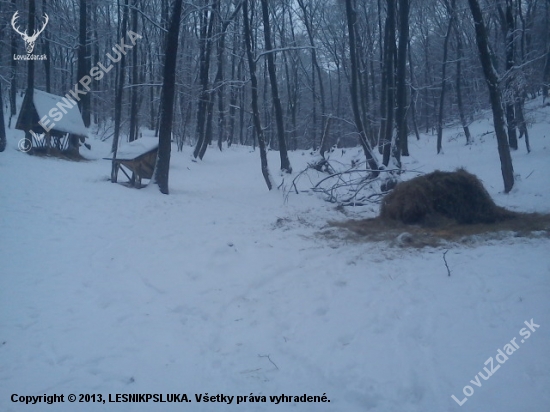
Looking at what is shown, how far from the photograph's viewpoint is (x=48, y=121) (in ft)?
68.1

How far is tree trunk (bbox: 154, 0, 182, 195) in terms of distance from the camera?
13492 mm

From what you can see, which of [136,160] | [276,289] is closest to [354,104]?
[136,160]

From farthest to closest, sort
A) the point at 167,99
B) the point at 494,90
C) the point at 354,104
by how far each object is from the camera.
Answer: the point at 354,104, the point at 167,99, the point at 494,90

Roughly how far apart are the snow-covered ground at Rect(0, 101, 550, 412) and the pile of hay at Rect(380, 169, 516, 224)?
1.52m

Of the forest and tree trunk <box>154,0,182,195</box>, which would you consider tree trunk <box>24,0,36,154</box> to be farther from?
tree trunk <box>154,0,182,195</box>

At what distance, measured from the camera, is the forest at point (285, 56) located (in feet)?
48.6

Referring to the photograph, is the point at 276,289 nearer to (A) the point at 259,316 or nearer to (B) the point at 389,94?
(A) the point at 259,316

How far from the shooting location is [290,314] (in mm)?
5660

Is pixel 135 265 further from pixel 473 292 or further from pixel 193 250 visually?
pixel 473 292

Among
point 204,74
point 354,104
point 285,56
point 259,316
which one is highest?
point 285,56

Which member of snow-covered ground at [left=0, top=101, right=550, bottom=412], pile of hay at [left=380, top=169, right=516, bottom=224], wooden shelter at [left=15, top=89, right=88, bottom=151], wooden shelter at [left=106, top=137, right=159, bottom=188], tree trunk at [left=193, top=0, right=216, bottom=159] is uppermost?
tree trunk at [left=193, top=0, right=216, bottom=159]

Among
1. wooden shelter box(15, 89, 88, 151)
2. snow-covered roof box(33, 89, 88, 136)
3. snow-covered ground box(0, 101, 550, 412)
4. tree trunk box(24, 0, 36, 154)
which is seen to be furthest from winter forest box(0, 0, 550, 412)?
snow-covered roof box(33, 89, 88, 136)

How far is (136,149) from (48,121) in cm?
860

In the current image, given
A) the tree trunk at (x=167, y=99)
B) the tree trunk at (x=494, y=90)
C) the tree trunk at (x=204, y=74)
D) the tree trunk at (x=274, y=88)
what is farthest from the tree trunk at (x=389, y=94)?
the tree trunk at (x=204, y=74)
